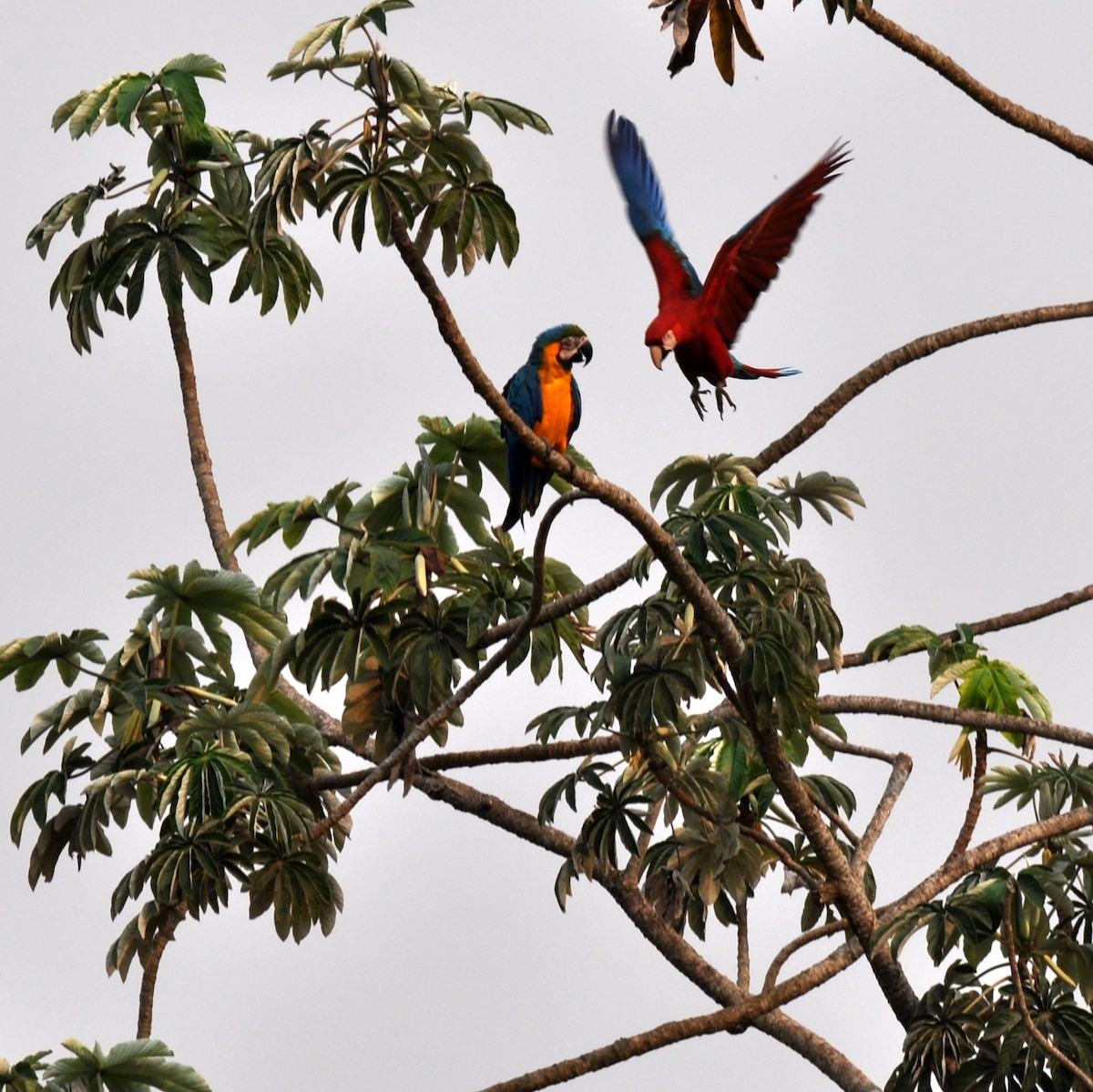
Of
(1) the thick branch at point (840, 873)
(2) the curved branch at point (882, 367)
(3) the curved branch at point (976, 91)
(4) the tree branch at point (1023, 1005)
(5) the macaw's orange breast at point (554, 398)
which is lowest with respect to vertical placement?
(4) the tree branch at point (1023, 1005)

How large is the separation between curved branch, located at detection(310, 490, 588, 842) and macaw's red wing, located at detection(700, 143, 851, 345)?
4.87ft

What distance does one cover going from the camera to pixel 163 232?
9.24 m

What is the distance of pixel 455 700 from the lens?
8.04 m

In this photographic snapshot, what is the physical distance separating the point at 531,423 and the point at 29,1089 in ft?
14.1

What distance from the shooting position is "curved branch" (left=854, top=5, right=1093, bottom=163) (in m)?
8.13

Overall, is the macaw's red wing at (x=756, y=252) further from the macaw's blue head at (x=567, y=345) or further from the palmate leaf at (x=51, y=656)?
the palmate leaf at (x=51, y=656)

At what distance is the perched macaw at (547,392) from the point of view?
9.55 m

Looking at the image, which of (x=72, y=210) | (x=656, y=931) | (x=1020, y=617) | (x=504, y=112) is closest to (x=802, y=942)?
(x=656, y=931)

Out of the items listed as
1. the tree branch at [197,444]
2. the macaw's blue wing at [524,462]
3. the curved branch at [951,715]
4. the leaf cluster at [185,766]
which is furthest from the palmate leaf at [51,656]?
the curved branch at [951,715]

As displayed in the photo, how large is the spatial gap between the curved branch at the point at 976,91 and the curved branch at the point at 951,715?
278cm

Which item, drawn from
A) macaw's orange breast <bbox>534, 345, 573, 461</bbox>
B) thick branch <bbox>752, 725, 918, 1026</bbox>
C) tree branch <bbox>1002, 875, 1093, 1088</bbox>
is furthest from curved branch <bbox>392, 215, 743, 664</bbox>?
macaw's orange breast <bbox>534, 345, 573, 461</bbox>

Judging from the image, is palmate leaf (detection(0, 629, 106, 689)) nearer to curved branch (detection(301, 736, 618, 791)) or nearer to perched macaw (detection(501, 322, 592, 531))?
curved branch (detection(301, 736, 618, 791))

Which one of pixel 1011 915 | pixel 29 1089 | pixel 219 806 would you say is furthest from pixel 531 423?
pixel 29 1089

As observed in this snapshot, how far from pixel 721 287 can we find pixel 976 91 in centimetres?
157
